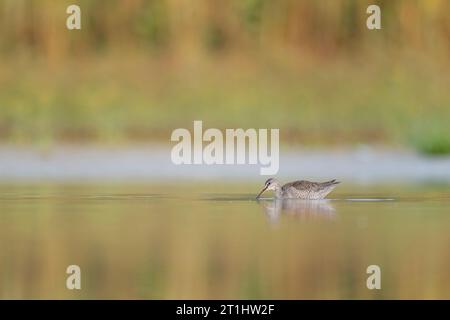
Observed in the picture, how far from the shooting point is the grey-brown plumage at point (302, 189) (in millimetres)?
13727

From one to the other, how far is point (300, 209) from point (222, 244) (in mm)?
2887

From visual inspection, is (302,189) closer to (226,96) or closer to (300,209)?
(300,209)

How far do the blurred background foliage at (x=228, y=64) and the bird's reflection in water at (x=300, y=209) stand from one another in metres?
7.05

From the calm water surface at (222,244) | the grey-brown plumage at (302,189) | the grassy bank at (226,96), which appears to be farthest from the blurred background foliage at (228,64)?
the grey-brown plumage at (302,189)

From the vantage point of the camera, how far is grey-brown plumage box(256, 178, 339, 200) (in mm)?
13727

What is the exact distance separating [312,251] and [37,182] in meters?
7.24

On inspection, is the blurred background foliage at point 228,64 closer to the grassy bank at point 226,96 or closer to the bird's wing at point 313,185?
the grassy bank at point 226,96

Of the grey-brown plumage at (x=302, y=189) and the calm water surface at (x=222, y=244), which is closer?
the calm water surface at (x=222, y=244)

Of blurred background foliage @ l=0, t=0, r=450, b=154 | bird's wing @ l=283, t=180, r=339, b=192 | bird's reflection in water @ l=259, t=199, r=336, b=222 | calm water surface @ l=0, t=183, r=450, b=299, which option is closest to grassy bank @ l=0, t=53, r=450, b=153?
blurred background foliage @ l=0, t=0, r=450, b=154

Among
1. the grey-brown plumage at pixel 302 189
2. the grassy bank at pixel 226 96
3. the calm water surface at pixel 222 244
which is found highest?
the grassy bank at pixel 226 96

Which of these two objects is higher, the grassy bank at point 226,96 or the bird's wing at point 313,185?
the grassy bank at point 226,96

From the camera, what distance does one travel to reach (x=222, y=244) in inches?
405

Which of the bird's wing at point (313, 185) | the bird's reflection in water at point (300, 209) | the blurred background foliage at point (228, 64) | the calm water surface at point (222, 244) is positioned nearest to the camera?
the calm water surface at point (222, 244)
